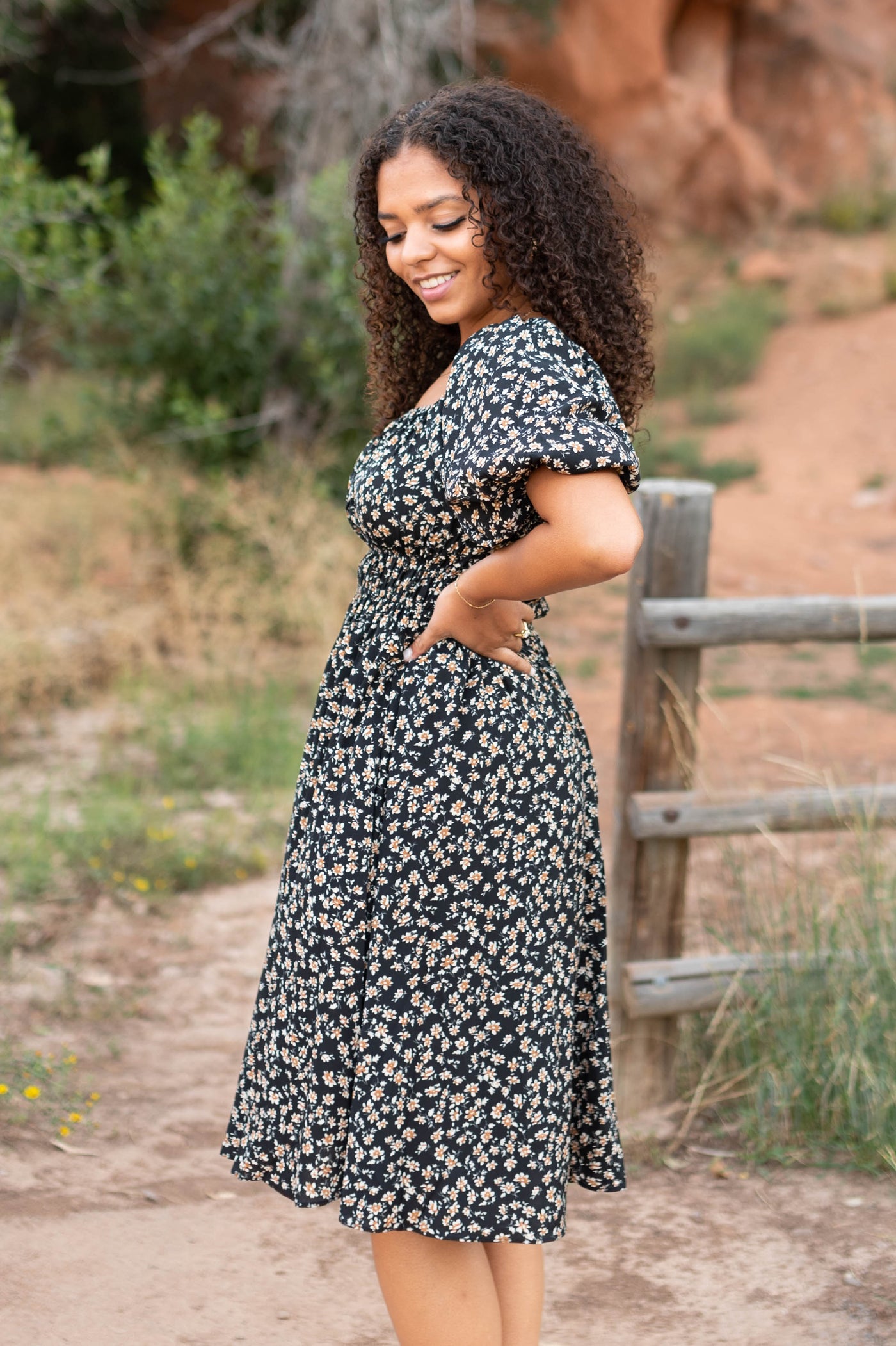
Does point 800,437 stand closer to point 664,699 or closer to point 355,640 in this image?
point 664,699

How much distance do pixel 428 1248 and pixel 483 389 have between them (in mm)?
1070

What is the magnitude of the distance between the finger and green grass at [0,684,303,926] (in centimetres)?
246

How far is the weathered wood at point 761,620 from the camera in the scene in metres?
2.97

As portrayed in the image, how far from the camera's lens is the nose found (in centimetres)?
178

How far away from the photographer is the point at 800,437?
1166 cm

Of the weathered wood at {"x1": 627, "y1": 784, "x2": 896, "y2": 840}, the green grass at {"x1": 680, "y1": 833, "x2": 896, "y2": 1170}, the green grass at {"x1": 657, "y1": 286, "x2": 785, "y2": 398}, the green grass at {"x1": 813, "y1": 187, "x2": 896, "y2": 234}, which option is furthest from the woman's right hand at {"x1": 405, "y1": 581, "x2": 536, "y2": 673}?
the green grass at {"x1": 813, "y1": 187, "x2": 896, "y2": 234}

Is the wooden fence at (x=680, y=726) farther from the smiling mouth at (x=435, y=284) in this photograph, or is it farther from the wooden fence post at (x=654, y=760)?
the smiling mouth at (x=435, y=284)

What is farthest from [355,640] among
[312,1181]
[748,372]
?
[748,372]

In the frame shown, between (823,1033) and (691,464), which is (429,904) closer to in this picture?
(823,1033)

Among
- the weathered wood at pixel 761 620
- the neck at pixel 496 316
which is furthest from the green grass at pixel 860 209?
the neck at pixel 496 316

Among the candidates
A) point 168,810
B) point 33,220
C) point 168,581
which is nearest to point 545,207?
point 168,810

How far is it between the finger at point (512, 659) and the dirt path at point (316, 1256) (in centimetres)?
129

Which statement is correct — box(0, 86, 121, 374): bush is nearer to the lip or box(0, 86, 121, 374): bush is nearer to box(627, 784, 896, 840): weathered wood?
box(627, 784, 896, 840): weathered wood

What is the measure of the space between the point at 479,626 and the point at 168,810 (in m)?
3.19
